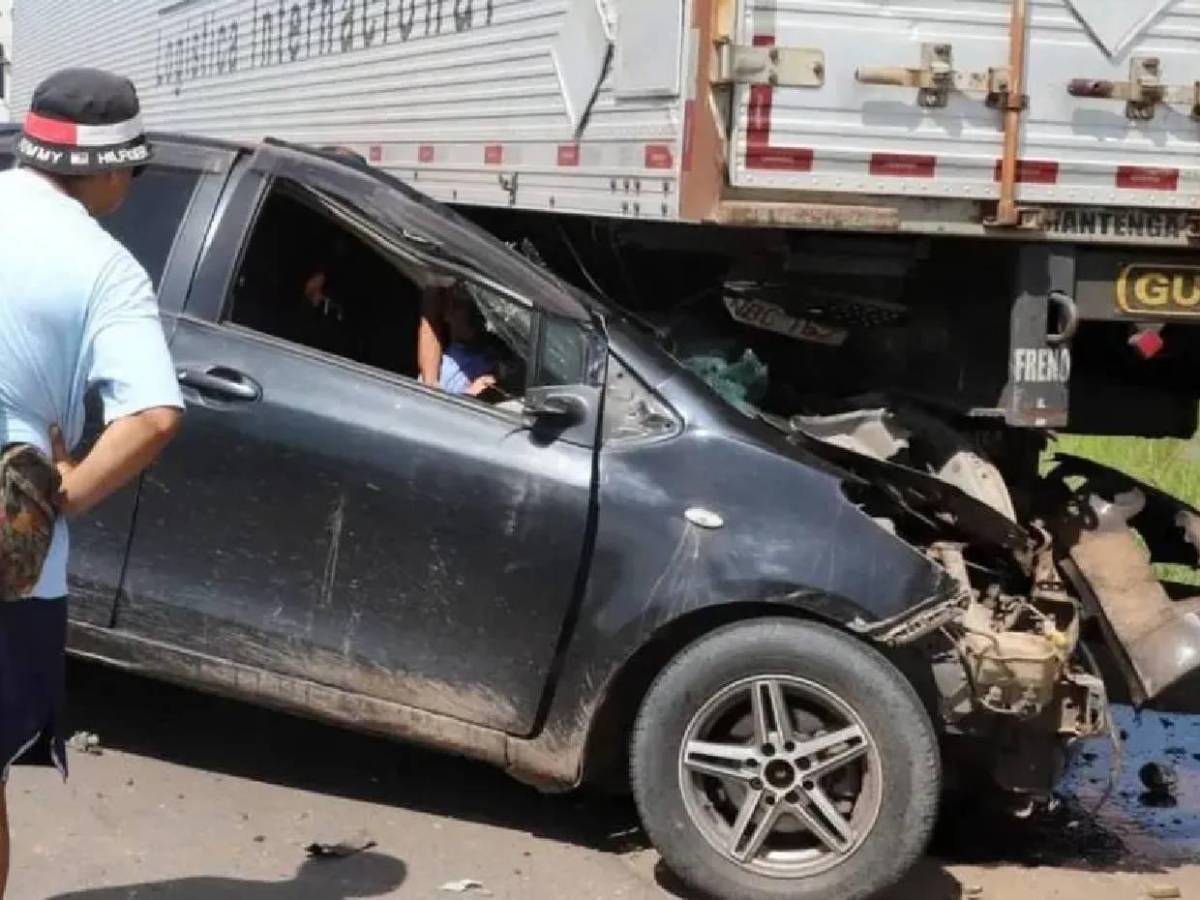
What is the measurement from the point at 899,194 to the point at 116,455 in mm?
2636

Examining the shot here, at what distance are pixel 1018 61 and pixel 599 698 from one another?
2.10m

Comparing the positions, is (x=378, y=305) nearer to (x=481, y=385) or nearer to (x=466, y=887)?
Result: (x=481, y=385)

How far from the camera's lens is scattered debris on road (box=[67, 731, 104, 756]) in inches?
226

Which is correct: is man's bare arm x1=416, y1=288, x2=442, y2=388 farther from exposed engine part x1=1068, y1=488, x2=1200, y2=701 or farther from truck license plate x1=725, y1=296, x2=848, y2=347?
exposed engine part x1=1068, y1=488, x2=1200, y2=701

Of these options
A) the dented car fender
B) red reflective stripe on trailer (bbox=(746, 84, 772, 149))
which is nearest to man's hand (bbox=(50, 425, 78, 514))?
the dented car fender

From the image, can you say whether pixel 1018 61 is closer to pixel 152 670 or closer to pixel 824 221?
pixel 824 221

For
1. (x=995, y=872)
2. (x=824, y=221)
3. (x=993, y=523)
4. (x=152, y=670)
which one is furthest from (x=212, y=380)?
(x=995, y=872)

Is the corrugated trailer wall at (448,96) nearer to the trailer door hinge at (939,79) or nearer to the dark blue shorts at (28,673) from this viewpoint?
the trailer door hinge at (939,79)

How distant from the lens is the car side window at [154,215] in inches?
209

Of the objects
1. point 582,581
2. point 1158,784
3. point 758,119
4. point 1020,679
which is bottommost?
point 1158,784

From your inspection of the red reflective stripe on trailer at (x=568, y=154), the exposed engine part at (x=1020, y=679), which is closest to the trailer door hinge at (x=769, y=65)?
the red reflective stripe on trailer at (x=568, y=154)

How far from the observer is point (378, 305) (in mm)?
5742

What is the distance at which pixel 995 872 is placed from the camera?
17.9ft

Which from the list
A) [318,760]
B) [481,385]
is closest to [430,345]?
[481,385]
